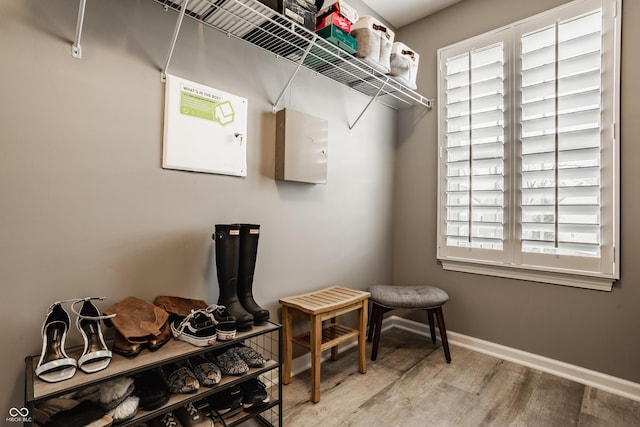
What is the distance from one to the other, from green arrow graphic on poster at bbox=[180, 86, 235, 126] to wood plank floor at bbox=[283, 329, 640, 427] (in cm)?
151

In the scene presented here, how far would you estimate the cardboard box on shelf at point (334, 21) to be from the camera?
1688 millimetres

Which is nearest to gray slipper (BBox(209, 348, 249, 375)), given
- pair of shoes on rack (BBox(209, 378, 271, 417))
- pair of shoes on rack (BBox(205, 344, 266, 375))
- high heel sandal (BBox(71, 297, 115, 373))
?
pair of shoes on rack (BBox(205, 344, 266, 375))

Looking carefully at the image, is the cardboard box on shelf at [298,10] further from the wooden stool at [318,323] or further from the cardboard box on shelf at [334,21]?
the wooden stool at [318,323]

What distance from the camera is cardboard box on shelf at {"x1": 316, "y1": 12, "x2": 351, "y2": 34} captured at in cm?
169

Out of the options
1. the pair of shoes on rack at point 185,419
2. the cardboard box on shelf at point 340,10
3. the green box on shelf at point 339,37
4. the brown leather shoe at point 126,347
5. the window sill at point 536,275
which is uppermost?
the cardboard box on shelf at point 340,10

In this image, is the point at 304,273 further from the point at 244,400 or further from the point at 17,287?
the point at 17,287

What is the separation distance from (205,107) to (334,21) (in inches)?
32.4

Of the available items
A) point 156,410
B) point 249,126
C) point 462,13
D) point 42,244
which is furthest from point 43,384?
point 462,13

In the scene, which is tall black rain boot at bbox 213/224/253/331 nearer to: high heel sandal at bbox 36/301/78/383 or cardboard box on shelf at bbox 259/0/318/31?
high heel sandal at bbox 36/301/78/383

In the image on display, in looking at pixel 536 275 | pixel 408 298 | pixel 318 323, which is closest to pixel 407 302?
pixel 408 298

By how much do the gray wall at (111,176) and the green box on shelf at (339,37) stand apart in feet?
1.05

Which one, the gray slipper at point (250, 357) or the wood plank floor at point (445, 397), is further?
the wood plank floor at point (445, 397)

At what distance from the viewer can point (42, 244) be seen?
112cm

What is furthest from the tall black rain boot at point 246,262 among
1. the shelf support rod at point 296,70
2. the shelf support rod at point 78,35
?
the shelf support rod at point 78,35
